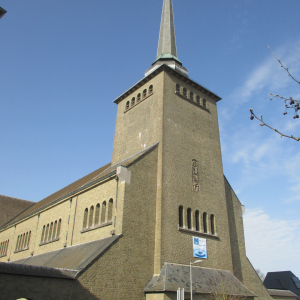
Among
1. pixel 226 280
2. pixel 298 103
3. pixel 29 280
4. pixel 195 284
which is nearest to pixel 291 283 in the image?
pixel 226 280

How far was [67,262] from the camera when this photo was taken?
17109mm

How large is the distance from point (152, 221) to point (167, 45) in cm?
1837

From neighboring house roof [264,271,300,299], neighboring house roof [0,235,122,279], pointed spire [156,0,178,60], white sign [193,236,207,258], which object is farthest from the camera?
neighboring house roof [264,271,300,299]

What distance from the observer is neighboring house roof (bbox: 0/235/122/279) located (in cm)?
1316

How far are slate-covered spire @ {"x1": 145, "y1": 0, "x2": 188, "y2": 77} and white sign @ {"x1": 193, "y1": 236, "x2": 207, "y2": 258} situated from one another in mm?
14662

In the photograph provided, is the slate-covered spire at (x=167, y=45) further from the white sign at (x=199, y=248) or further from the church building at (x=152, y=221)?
the white sign at (x=199, y=248)

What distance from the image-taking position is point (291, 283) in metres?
46.6

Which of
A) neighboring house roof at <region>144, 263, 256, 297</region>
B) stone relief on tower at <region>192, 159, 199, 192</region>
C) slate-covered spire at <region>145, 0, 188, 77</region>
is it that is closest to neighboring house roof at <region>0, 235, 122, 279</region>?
neighboring house roof at <region>144, 263, 256, 297</region>

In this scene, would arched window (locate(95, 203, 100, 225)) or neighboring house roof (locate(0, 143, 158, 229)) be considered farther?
neighboring house roof (locate(0, 143, 158, 229))

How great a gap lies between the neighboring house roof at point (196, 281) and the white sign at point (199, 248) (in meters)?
0.85

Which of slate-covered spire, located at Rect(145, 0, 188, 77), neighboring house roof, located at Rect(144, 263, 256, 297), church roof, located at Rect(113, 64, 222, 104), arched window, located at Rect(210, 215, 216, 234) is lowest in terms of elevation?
neighboring house roof, located at Rect(144, 263, 256, 297)

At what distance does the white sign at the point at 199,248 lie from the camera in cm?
1888

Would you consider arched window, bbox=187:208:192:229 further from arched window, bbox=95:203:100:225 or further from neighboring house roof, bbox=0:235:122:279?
arched window, bbox=95:203:100:225

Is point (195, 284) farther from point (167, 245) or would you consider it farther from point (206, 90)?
point (206, 90)
